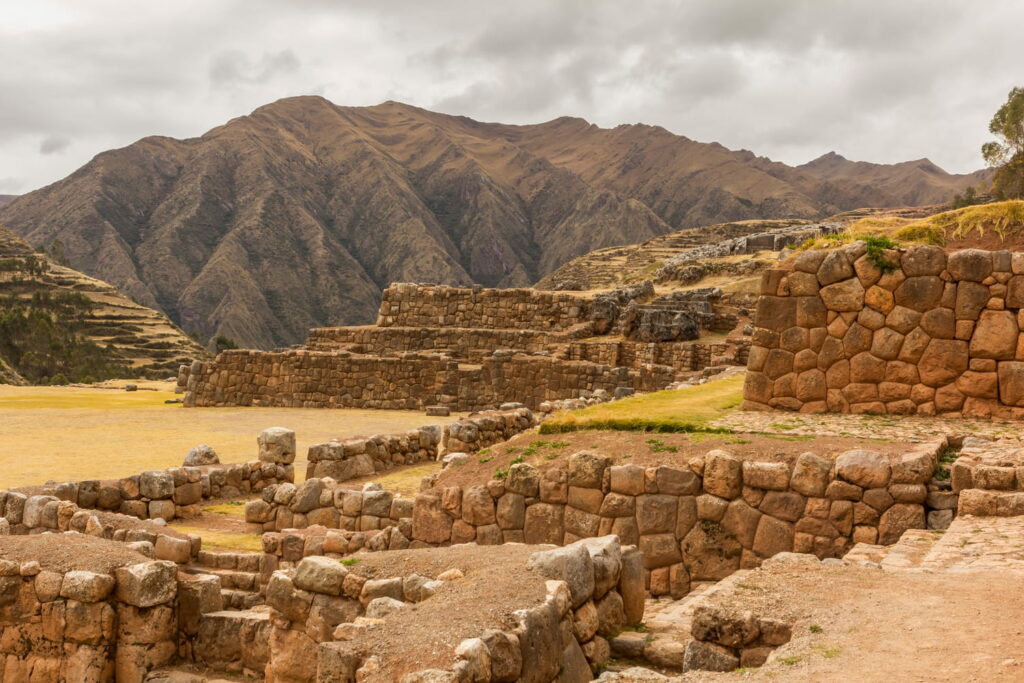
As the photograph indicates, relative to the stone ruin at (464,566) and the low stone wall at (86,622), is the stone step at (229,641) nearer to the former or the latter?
→ the stone ruin at (464,566)

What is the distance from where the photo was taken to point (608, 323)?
1248 inches

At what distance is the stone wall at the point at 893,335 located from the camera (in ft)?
35.5

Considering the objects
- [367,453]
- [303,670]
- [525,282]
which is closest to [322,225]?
[525,282]

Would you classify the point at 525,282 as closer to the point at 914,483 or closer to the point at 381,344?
the point at 381,344

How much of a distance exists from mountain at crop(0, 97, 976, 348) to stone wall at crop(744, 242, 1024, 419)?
264 ft

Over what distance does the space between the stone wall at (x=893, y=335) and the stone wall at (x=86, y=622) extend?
8.02 meters

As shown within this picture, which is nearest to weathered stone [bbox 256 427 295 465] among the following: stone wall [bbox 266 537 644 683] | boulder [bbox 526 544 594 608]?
stone wall [bbox 266 537 644 683]

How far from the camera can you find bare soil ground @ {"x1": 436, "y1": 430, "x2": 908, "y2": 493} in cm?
873

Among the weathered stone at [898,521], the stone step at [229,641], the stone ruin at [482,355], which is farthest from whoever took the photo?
the stone ruin at [482,355]

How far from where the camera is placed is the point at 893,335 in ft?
37.0

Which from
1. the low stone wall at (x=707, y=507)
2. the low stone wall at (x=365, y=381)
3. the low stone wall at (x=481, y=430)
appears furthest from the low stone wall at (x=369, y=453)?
the low stone wall at (x=365, y=381)

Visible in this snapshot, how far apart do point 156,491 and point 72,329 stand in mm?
61040

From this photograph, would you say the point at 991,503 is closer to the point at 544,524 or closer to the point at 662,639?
the point at 662,639

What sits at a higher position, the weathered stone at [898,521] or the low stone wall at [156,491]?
the weathered stone at [898,521]
